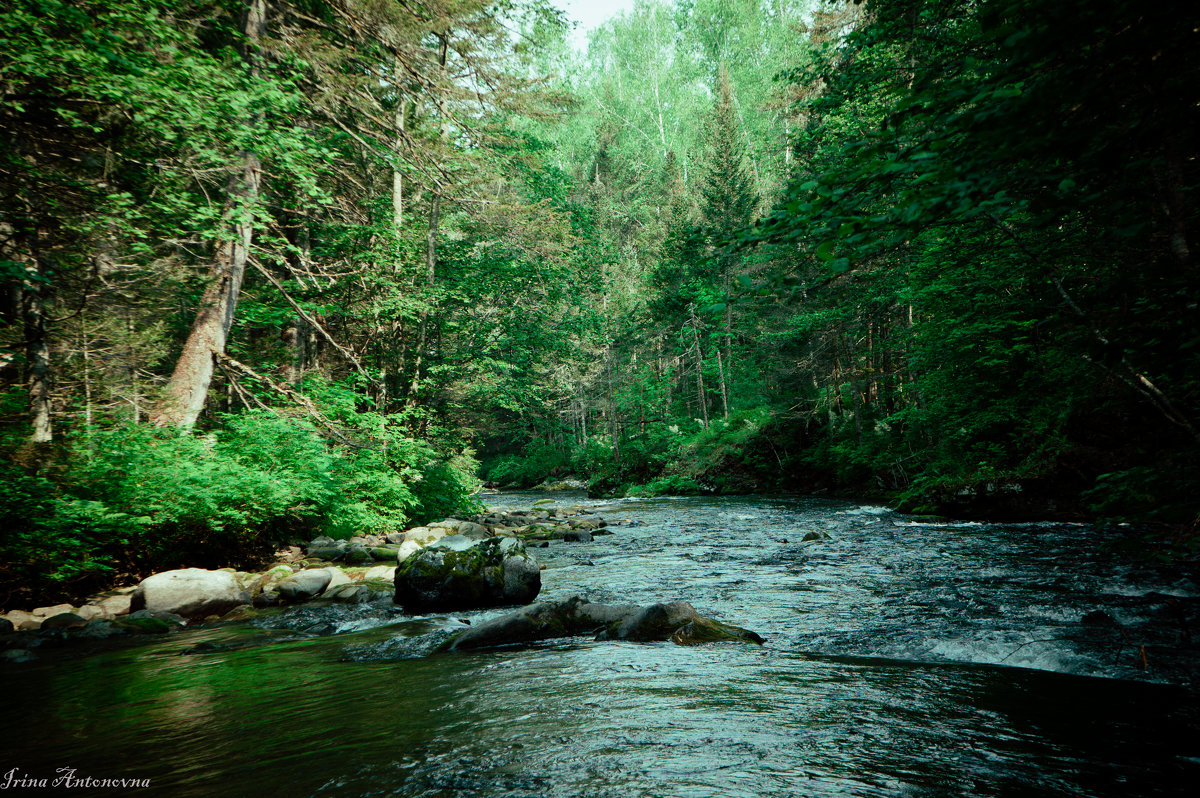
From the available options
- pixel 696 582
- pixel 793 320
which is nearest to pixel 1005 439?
pixel 696 582

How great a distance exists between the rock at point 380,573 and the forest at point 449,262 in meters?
1.82

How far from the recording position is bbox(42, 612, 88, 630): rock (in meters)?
6.36

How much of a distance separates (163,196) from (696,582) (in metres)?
9.64

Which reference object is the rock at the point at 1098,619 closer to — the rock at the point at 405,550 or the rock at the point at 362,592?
the rock at the point at 362,592

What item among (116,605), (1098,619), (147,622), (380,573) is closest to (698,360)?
(380,573)

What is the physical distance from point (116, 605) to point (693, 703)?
24.4 ft

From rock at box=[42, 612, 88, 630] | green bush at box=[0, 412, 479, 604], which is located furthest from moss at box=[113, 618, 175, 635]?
green bush at box=[0, 412, 479, 604]

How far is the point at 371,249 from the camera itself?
A: 14156 millimetres

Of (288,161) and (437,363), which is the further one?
(437,363)

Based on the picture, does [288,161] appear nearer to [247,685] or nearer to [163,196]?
[163,196]

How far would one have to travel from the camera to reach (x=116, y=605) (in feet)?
23.8

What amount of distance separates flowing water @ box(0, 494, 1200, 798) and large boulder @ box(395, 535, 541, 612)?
1.66 ft

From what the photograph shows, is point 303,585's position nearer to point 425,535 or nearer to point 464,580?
point 464,580

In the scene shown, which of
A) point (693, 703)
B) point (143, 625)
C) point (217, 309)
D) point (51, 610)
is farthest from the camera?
point (217, 309)
